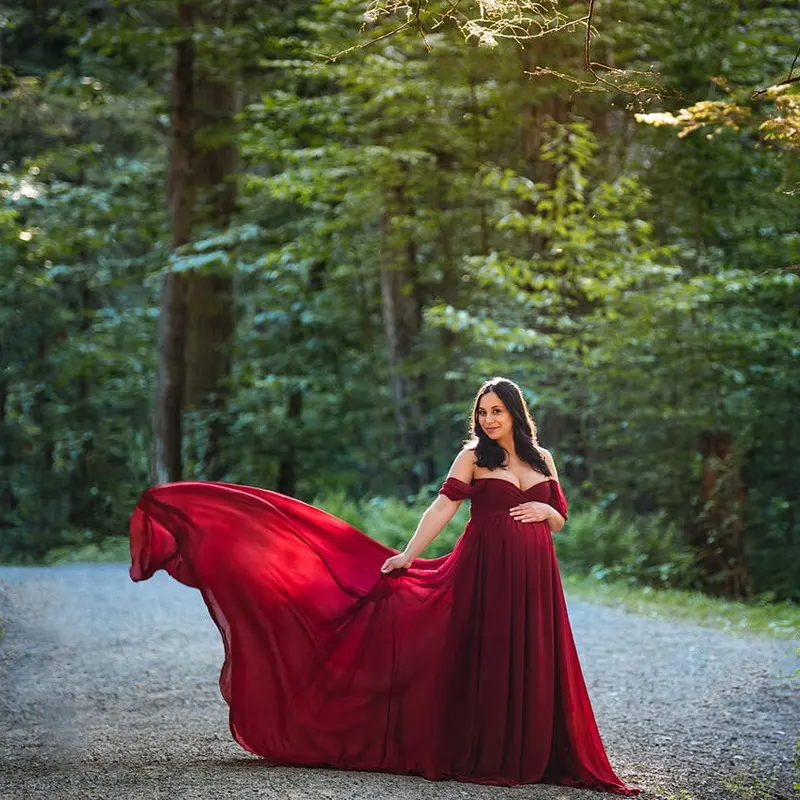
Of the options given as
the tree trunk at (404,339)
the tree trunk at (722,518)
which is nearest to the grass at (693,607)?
the tree trunk at (722,518)

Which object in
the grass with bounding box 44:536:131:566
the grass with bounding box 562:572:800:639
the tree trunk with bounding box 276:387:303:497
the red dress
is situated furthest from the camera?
the tree trunk with bounding box 276:387:303:497

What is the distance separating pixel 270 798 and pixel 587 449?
11240 millimetres

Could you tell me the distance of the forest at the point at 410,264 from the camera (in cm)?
1367

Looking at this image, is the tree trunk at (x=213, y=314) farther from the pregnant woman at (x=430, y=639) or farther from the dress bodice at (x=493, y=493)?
the dress bodice at (x=493, y=493)

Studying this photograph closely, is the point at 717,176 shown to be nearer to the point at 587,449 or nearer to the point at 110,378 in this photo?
the point at 587,449

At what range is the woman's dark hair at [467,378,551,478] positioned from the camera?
17.3 feet

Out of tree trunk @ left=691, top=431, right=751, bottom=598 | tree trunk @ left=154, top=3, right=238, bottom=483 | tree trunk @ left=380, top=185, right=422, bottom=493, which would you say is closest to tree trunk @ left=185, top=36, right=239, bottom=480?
tree trunk @ left=154, top=3, right=238, bottom=483

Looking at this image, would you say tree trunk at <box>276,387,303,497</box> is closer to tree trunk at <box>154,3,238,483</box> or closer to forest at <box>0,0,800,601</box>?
forest at <box>0,0,800,601</box>

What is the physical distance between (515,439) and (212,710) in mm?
3036

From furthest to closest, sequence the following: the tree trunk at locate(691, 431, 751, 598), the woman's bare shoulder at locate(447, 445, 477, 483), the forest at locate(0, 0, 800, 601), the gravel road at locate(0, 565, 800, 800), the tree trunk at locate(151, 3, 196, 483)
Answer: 1. the tree trunk at locate(151, 3, 196, 483)
2. the tree trunk at locate(691, 431, 751, 598)
3. the forest at locate(0, 0, 800, 601)
4. the woman's bare shoulder at locate(447, 445, 477, 483)
5. the gravel road at locate(0, 565, 800, 800)

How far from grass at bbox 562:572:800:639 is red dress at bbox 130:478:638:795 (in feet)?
19.0

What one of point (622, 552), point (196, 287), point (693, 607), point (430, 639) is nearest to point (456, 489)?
point (430, 639)

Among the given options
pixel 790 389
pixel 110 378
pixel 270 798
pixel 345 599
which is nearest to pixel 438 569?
pixel 345 599

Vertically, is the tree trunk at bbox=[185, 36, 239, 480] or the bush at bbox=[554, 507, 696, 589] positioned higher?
the tree trunk at bbox=[185, 36, 239, 480]
